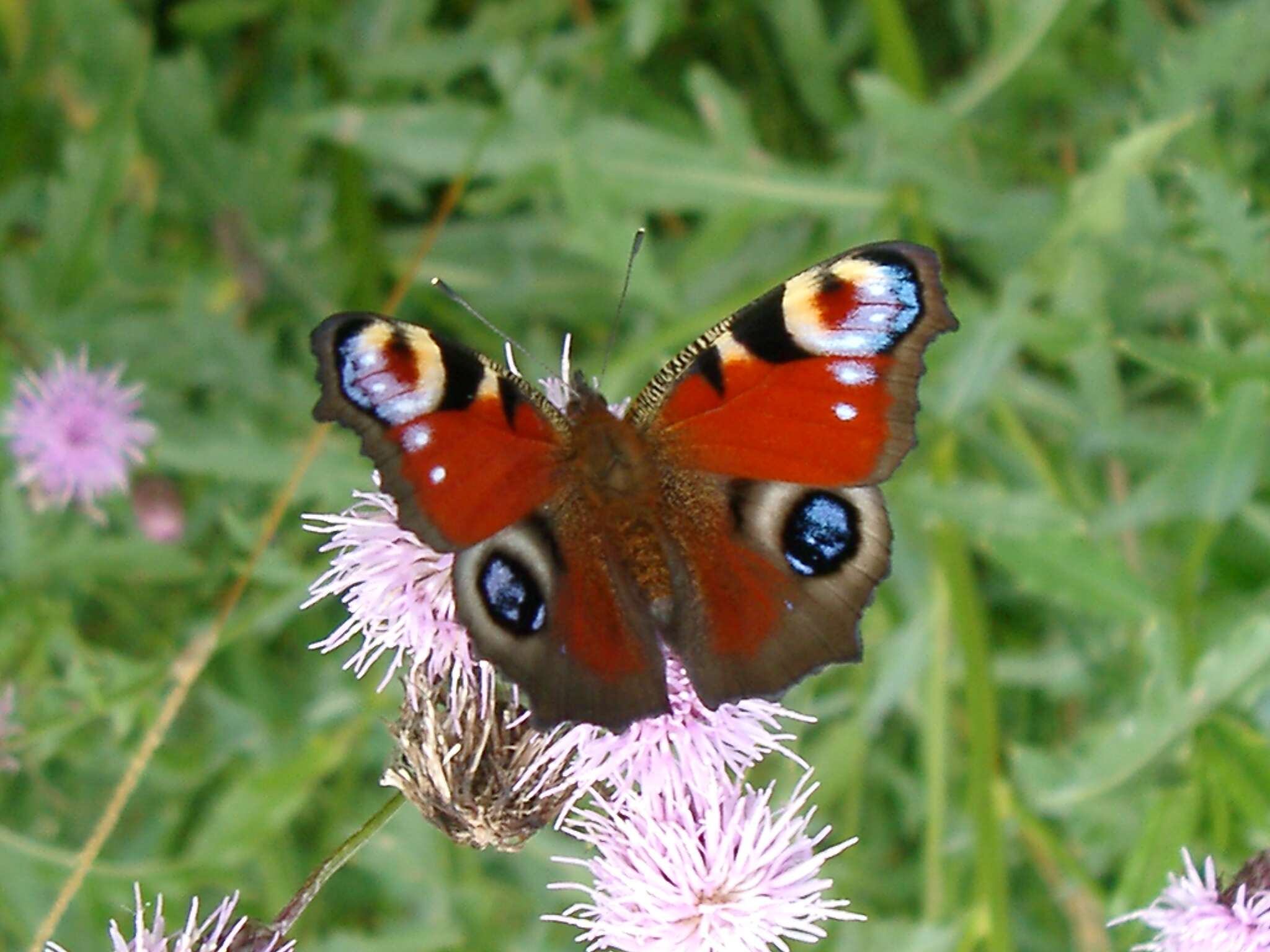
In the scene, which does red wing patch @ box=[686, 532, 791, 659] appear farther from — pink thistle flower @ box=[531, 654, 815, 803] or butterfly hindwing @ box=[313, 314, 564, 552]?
butterfly hindwing @ box=[313, 314, 564, 552]

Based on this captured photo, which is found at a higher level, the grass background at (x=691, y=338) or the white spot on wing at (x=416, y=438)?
the grass background at (x=691, y=338)

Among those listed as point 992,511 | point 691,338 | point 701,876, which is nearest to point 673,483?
point 701,876

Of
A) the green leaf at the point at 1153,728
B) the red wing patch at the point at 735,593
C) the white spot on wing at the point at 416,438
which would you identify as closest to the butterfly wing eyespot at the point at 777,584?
the red wing patch at the point at 735,593

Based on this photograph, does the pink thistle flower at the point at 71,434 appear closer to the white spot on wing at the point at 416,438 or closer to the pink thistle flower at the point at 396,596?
the pink thistle flower at the point at 396,596

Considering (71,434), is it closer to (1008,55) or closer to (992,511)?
(992,511)

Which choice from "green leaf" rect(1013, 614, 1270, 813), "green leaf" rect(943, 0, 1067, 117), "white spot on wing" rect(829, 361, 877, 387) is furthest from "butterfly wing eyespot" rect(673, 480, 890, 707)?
"green leaf" rect(943, 0, 1067, 117)

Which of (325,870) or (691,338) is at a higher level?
(691,338)
